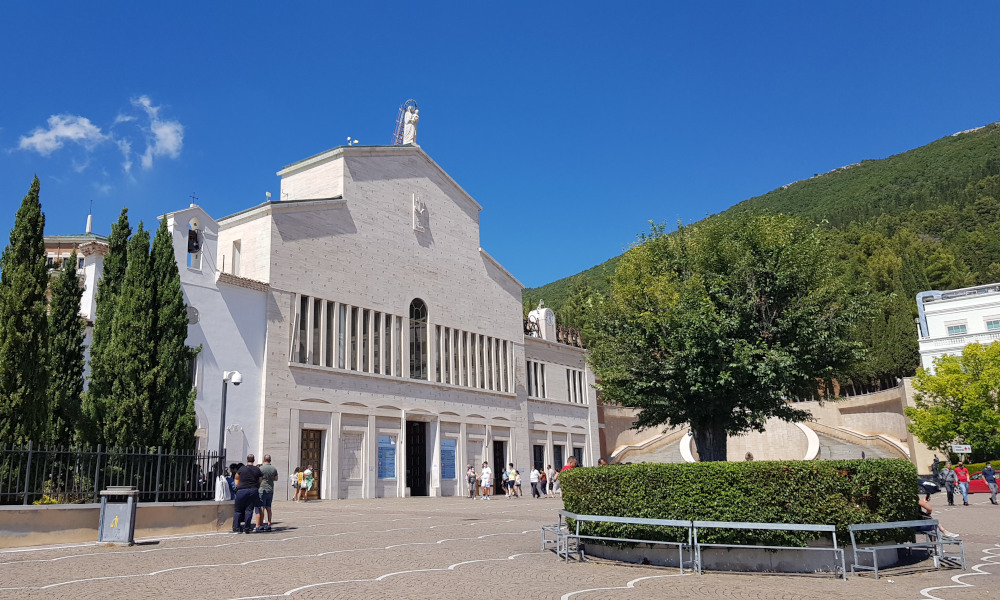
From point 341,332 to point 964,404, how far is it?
34.6m

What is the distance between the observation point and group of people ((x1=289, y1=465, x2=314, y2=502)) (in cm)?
2774

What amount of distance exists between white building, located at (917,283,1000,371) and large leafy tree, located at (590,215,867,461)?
30935 millimetres

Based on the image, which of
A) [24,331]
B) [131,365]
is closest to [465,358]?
[131,365]

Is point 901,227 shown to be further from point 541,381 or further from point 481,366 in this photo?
point 481,366

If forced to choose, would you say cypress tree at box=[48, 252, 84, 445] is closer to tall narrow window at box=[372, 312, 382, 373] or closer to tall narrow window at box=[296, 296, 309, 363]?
tall narrow window at box=[296, 296, 309, 363]

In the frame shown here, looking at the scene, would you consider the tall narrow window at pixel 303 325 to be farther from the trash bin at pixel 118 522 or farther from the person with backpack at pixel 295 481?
the trash bin at pixel 118 522

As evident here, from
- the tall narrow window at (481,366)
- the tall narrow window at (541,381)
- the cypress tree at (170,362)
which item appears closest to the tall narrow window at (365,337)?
the tall narrow window at (481,366)

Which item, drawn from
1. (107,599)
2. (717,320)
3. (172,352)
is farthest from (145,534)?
(717,320)

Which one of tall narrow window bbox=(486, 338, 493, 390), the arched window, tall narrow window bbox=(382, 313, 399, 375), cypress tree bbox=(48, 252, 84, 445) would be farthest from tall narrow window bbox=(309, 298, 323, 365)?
cypress tree bbox=(48, 252, 84, 445)

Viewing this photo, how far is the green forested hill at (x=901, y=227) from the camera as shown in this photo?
200 ft

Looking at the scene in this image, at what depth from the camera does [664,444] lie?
5156 centimetres

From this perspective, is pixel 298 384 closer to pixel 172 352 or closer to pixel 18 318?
pixel 172 352

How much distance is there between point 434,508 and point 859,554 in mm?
16621

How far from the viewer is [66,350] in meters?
16.8
